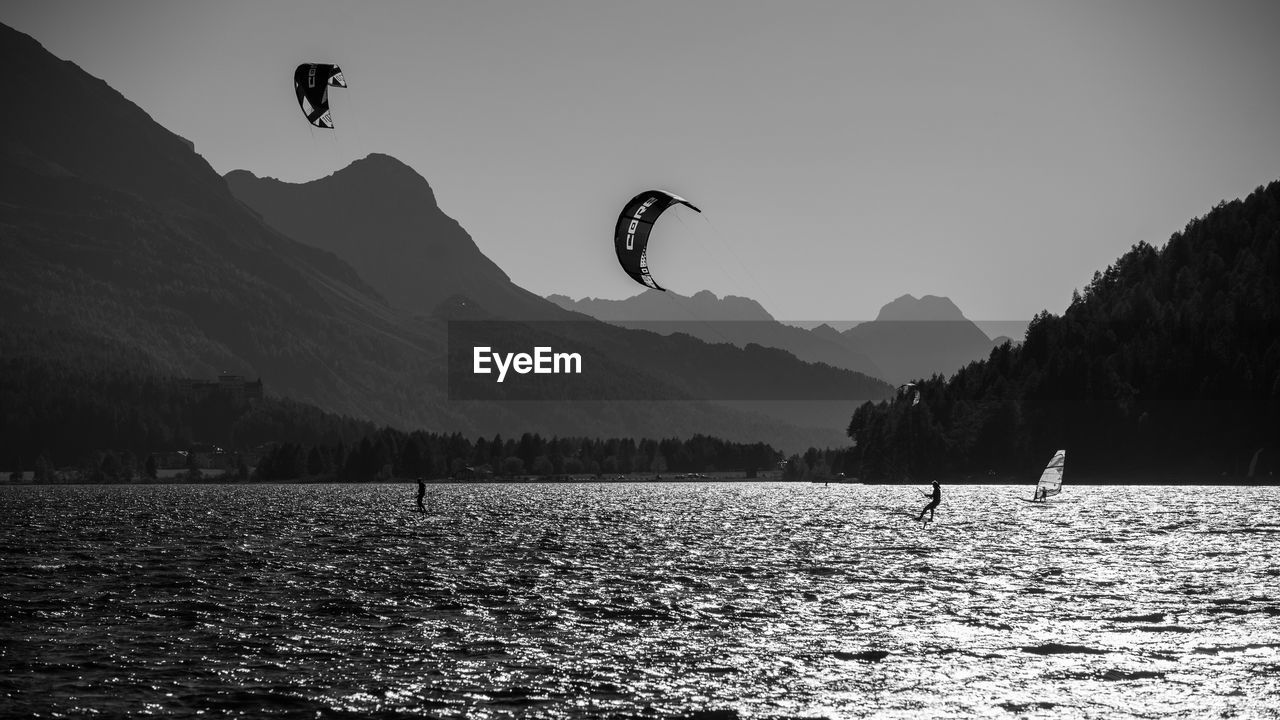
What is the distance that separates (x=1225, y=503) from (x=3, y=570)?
110 meters

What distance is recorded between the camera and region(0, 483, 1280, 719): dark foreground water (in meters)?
28.2

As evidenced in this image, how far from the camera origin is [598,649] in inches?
1378

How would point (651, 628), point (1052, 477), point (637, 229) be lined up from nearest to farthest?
point (651, 628), point (637, 229), point (1052, 477)

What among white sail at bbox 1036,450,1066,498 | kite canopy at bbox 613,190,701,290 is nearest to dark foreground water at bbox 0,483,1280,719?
kite canopy at bbox 613,190,701,290

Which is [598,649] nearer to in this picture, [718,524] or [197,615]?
[197,615]

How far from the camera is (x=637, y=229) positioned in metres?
69.4

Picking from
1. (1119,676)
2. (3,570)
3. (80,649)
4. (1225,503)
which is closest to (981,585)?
(1119,676)

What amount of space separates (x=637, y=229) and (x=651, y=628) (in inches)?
1350

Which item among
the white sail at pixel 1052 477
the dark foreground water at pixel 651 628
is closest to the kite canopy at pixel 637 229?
the dark foreground water at pixel 651 628

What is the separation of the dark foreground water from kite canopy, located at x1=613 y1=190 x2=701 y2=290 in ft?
52.3

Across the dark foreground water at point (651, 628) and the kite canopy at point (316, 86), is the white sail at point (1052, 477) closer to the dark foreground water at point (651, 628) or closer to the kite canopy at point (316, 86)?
the dark foreground water at point (651, 628)

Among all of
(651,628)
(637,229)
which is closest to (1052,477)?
(637,229)

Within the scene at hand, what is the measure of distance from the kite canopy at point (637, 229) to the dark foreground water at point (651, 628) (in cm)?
1595

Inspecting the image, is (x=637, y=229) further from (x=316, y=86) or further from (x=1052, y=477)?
(x=1052, y=477)
